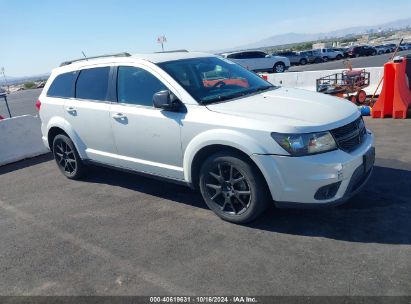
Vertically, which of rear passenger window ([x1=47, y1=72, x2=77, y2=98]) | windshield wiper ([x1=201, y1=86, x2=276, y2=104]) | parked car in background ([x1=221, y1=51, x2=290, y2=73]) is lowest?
parked car in background ([x1=221, y1=51, x2=290, y2=73])

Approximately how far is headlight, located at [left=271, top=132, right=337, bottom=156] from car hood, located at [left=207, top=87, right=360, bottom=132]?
6 centimetres

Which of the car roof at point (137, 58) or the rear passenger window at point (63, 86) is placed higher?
the car roof at point (137, 58)

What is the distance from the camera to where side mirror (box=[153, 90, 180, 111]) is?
423 cm

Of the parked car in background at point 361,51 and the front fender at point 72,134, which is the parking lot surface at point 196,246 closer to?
the front fender at point 72,134

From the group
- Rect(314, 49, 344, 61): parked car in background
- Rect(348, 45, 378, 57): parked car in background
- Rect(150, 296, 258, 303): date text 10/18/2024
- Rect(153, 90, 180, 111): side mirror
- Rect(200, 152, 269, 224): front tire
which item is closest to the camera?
Rect(150, 296, 258, 303): date text 10/18/2024

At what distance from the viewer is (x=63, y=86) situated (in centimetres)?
596

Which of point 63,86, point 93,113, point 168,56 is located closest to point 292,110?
point 168,56

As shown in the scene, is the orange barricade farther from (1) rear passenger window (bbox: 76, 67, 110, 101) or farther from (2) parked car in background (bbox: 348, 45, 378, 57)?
(2) parked car in background (bbox: 348, 45, 378, 57)

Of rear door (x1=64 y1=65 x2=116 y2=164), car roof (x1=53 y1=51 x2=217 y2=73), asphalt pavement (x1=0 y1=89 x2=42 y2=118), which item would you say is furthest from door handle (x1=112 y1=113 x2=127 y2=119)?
asphalt pavement (x1=0 y1=89 x2=42 y2=118)

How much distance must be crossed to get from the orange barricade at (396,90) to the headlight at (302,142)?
5.45 meters

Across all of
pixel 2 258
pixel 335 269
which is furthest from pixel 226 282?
pixel 2 258

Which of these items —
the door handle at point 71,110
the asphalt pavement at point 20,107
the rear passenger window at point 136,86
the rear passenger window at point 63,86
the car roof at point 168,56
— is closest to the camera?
the rear passenger window at point 136,86

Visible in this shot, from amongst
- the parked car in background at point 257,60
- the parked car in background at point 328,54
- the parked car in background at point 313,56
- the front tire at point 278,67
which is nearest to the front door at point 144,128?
the parked car in background at point 257,60

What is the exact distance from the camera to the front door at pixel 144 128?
4434mm
